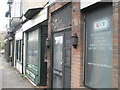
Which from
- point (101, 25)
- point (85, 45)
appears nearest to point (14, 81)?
point (85, 45)

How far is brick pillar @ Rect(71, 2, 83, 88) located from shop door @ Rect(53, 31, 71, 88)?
1.87 ft

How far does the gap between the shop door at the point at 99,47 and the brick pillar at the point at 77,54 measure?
0.59 ft

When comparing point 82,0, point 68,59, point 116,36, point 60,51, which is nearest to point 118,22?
point 116,36

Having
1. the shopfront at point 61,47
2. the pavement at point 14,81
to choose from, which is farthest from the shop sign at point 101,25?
the pavement at point 14,81

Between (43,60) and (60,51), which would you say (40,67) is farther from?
(60,51)

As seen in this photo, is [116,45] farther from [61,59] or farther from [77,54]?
[61,59]

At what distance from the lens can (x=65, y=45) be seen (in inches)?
288

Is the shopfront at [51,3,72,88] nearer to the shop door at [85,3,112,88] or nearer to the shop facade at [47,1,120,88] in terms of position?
the shop facade at [47,1,120,88]

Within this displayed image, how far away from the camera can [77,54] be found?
6051 mm

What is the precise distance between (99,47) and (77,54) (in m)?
0.99

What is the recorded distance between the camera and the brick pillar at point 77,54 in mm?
5906

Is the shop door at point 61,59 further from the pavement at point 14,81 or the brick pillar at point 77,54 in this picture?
the pavement at point 14,81

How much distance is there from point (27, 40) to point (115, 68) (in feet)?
36.9

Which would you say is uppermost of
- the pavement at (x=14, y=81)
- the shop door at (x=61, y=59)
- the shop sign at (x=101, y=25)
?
the shop sign at (x=101, y=25)
